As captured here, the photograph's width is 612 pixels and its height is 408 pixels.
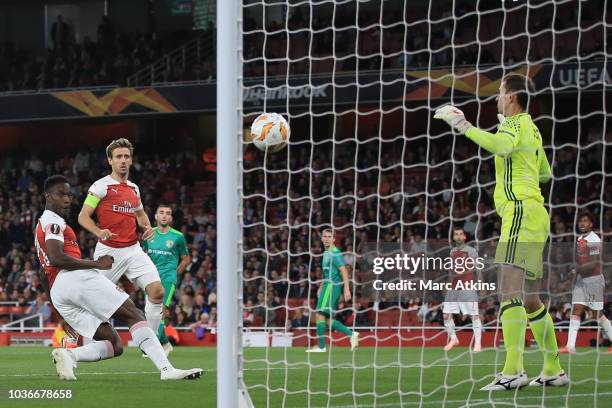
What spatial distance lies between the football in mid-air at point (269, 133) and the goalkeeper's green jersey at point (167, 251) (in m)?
4.37

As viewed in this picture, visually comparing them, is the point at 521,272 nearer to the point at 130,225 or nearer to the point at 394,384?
the point at 394,384

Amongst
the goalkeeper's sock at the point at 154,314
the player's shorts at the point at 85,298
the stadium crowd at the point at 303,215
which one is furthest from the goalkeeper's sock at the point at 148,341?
the stadium crowd at the point at 303,215

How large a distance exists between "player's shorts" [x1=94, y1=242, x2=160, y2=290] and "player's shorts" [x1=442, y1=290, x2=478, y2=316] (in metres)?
5.29

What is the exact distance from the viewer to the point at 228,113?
230 inches

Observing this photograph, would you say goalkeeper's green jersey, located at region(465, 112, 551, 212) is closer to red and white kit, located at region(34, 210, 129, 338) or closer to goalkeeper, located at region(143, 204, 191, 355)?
red and white kit, located at region(34, 210, 129, 338)

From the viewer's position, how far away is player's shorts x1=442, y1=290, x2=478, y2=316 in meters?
14.4

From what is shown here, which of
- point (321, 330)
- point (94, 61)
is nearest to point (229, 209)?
point (321, 330)

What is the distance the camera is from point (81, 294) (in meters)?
8.08

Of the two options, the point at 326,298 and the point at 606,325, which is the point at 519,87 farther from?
the point at 326,298

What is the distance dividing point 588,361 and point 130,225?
4769 mm

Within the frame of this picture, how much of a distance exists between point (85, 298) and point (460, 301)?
7366 mm

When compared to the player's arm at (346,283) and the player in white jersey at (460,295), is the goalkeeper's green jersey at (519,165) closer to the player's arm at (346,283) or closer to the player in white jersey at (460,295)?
the player's arm at (346,283)

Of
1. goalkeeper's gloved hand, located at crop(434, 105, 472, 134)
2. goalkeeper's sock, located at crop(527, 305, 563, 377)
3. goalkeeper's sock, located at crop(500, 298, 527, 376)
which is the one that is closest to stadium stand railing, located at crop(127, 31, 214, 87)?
goalkeeper's sock, located at crop(527, 305, 563, 377)

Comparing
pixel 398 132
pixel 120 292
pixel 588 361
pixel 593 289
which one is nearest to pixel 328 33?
pixel 398 132
